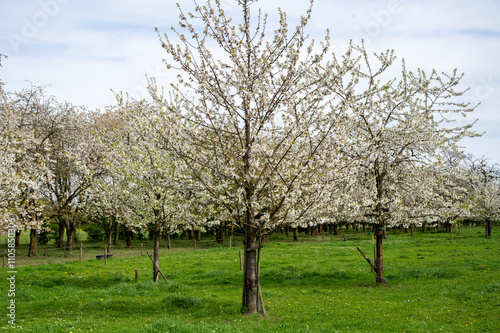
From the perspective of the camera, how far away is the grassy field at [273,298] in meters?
11.7

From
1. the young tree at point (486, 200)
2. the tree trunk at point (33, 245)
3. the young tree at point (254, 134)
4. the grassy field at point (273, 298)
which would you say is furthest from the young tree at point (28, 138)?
the young tree at point (486, 200)

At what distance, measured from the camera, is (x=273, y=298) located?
15.9 meters

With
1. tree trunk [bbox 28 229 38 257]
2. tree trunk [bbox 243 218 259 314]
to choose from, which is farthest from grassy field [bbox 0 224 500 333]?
tree trunk [bbox 28 229 38 257]

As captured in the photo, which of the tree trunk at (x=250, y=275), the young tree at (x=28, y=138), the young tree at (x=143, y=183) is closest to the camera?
the tree trunk at (x=250, y=275)

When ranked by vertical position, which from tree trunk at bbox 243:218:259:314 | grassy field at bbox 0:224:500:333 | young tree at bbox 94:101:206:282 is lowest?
grassy field at bbox 0:224:500:333

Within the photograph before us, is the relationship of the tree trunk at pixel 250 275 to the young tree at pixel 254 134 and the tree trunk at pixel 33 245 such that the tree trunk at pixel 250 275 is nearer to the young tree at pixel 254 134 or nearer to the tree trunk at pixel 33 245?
the young tree at pixel 254 134

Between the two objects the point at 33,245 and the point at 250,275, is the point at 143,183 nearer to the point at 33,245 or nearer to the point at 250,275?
the point at 250,275

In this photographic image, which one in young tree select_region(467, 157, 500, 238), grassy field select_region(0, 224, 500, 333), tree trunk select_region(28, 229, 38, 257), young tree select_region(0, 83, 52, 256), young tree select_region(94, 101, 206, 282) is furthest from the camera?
young tree select_region(467, 157, 500, 238)

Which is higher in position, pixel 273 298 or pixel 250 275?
pixel 250 275

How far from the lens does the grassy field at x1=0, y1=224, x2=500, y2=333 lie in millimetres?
11680

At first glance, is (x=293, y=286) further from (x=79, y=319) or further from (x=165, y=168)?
(x=79, y=319)

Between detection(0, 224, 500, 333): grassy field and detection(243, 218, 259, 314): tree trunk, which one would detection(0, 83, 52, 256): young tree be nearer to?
detection(0, 224, 500, 333): grassy field

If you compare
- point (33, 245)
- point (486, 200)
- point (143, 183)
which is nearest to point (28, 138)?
point (33, 245)

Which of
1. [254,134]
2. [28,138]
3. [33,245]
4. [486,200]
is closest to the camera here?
[254,134]
